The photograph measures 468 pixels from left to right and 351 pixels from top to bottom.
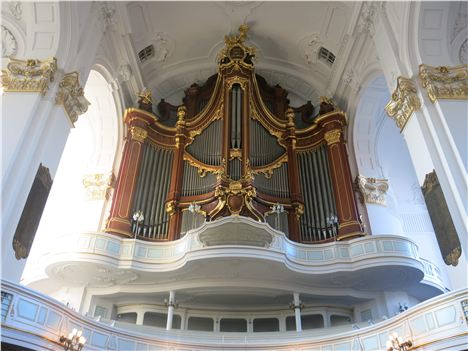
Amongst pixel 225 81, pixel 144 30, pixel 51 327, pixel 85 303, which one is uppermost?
pixel 144 30

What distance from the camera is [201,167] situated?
1423cm

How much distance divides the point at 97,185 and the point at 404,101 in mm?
10049

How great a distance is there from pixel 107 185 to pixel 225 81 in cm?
593

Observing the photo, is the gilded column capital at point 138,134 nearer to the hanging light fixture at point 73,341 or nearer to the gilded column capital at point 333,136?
the gilded column capital at point 333,136

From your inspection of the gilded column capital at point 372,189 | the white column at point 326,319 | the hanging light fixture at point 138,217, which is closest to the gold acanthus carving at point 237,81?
the gilded column capital at point 372,189

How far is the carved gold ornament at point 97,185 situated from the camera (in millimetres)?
14109

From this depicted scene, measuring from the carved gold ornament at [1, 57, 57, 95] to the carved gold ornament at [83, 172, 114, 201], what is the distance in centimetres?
540

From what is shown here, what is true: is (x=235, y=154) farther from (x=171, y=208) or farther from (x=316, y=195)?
(x=316, y=195)

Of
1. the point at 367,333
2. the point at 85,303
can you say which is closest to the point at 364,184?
the point at 367,333

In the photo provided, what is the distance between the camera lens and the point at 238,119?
15.2 m

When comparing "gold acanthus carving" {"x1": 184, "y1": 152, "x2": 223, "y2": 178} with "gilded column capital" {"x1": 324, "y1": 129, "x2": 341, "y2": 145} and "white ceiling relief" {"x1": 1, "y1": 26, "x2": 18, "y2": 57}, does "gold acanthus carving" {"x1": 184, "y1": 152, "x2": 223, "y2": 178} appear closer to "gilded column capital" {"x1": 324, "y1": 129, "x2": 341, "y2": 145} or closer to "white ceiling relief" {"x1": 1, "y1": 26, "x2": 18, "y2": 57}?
"gilded column capital" {"x1": 324, "y1": 129, "x2": 341, "y2": 145}

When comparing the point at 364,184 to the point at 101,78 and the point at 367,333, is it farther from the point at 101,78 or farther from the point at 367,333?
the point at 101,78

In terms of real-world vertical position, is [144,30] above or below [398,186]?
above

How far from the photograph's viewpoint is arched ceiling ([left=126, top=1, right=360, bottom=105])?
15.3 meters
